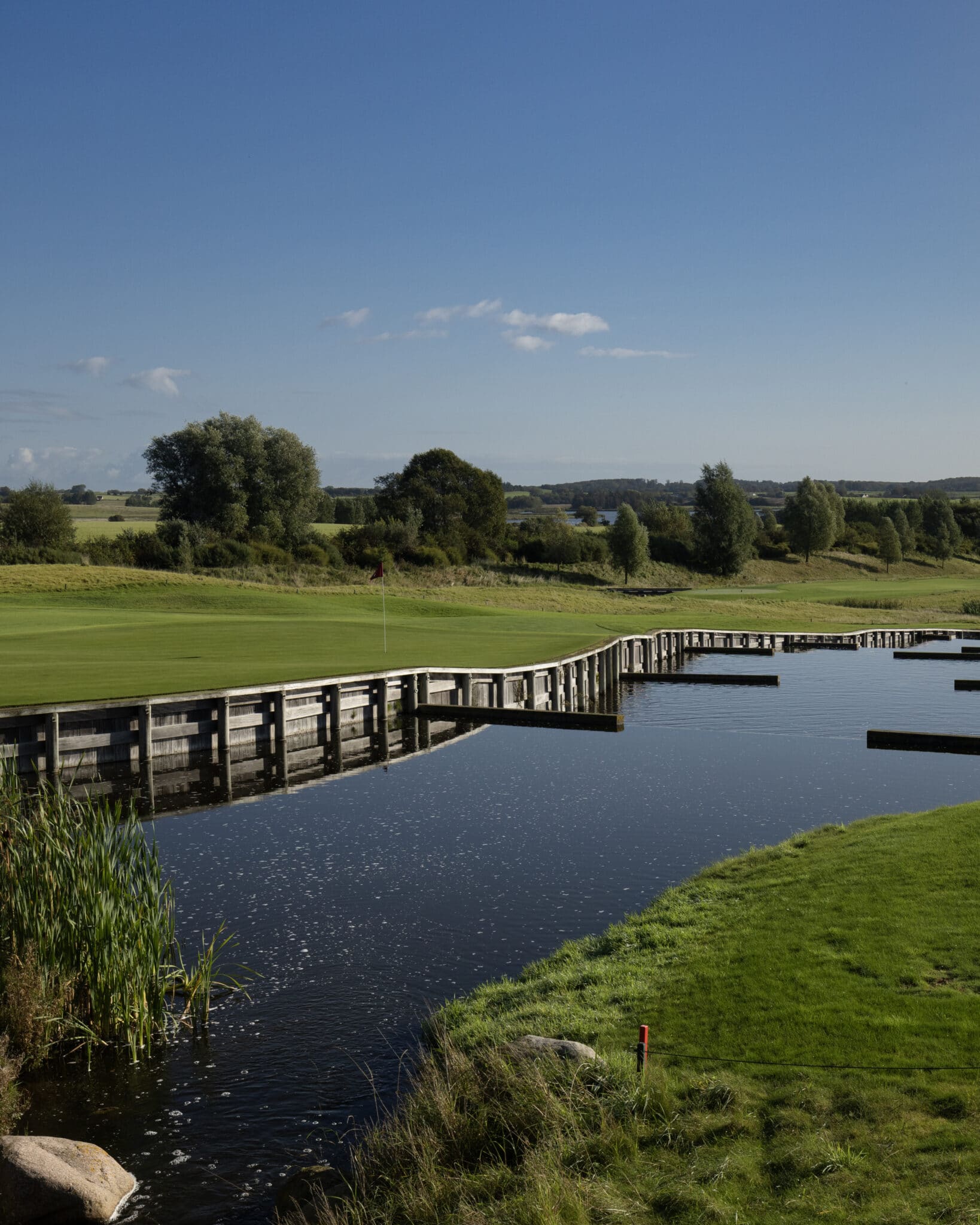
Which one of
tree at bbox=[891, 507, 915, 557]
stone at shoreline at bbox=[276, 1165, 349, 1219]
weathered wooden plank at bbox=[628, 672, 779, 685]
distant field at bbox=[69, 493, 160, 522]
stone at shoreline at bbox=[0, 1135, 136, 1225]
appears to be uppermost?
distant field at bbox=[69, 493, 160, 522]

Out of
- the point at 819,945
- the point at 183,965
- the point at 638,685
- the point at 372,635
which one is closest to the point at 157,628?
the point at 372,635

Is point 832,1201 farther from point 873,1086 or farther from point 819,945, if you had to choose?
point 819,945

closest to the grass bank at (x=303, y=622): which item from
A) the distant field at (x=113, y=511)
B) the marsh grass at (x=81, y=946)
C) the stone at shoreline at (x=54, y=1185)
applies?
the marsh grass at (x=81, y=946)

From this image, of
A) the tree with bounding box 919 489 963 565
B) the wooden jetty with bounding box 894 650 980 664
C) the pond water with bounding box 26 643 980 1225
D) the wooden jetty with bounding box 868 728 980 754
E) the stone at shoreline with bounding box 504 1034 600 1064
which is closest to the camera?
the stone at shoreline with bounding box 504 1034 600 1064

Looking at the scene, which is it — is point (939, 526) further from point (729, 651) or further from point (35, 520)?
point (35, 520)

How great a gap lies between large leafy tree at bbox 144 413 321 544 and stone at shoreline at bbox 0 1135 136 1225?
234 feet

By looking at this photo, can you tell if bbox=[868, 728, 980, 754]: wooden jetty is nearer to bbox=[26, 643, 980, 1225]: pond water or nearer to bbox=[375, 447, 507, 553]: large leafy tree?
bbox=[26, 643, 980, 1225]: pond water

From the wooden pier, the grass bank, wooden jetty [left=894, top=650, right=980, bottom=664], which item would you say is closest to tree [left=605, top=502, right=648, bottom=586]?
the grass bank

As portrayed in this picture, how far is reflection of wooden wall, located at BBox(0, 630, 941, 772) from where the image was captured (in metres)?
19.9

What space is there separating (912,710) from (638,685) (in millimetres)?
9142

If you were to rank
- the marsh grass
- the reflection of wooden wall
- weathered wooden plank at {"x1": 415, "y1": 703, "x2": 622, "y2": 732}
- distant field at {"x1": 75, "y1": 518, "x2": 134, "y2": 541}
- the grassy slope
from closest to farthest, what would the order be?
1. the grassy slope
2. the marsh grass
3. the reflection of wooden wall
4. weathered wooden plank at {"x1": 415, "y1": 703, "x2": 622, "y2": 732}
5. distant field at {"x1": 75, "y1": 518, "x2": 134, "y2": 541}

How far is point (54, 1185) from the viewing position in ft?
23.4

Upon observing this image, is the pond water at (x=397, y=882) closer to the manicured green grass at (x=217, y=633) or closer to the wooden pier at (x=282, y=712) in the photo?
the wooden pier at (x=282, y=712)

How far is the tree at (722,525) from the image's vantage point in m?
92.6
